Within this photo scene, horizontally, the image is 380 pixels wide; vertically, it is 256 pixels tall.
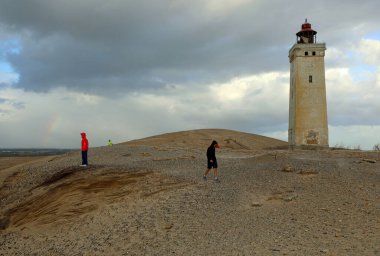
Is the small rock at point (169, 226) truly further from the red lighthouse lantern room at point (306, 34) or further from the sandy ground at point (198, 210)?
the red lighthouse lantern room at point (306, 34)

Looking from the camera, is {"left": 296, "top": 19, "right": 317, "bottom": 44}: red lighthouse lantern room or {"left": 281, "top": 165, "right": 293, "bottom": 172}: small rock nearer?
{"left": 281, "top": 165, "right": 293, "bottom": 172}: small rock

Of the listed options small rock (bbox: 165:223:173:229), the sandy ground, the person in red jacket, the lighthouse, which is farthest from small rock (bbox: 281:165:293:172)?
the lighthouse

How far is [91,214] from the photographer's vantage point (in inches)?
523

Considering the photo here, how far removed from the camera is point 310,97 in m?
31.7

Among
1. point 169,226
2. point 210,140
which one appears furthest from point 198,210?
point 210,140

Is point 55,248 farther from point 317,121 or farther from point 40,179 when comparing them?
point 317,121

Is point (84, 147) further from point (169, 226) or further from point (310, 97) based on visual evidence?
point (310, 97)

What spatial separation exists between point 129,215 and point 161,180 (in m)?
3.32

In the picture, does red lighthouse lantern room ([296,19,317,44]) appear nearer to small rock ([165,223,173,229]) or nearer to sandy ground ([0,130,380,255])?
sandy ground ([0,130,380,255])

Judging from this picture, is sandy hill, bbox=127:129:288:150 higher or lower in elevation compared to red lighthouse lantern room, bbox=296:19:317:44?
lower

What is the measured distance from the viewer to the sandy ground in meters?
9.98

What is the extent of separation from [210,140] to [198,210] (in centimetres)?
2407

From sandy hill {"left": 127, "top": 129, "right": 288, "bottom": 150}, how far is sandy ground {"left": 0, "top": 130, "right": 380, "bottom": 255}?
14.0 m

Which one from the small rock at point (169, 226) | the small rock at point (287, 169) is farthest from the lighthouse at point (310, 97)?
the small rock at point (169, 226)
